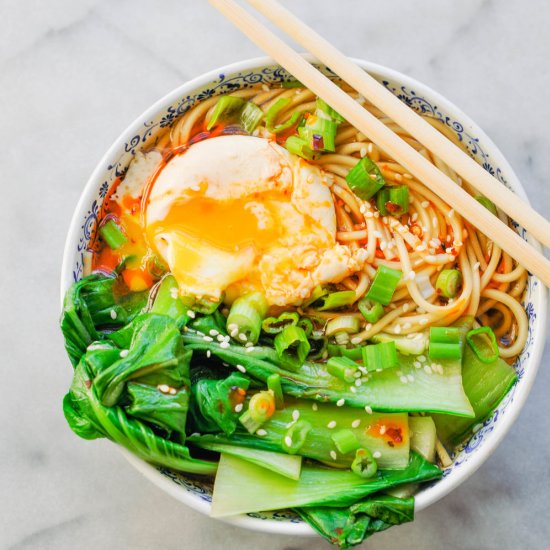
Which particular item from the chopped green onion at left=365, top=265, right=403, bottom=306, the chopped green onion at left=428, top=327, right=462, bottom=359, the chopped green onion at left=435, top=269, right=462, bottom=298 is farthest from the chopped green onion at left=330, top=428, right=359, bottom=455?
the chopped green onion at left=435, top=269, right=462, bottom=298

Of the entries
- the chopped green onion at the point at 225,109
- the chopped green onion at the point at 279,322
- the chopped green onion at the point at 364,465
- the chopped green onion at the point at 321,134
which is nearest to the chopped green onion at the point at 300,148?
the chopped green onion at the point at 321,134

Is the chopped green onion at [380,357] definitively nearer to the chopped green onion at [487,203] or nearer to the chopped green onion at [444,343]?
the chopped green onion at [444,343]

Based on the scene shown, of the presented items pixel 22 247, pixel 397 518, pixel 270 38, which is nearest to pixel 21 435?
pixel 22 247

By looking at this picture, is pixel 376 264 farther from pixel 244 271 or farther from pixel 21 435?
pixel 21 435

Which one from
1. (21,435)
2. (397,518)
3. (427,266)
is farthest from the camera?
(21,435)

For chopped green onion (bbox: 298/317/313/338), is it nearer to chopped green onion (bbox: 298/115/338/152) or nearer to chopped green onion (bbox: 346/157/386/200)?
chopped green onion (bbox: 346/157/386/200)
